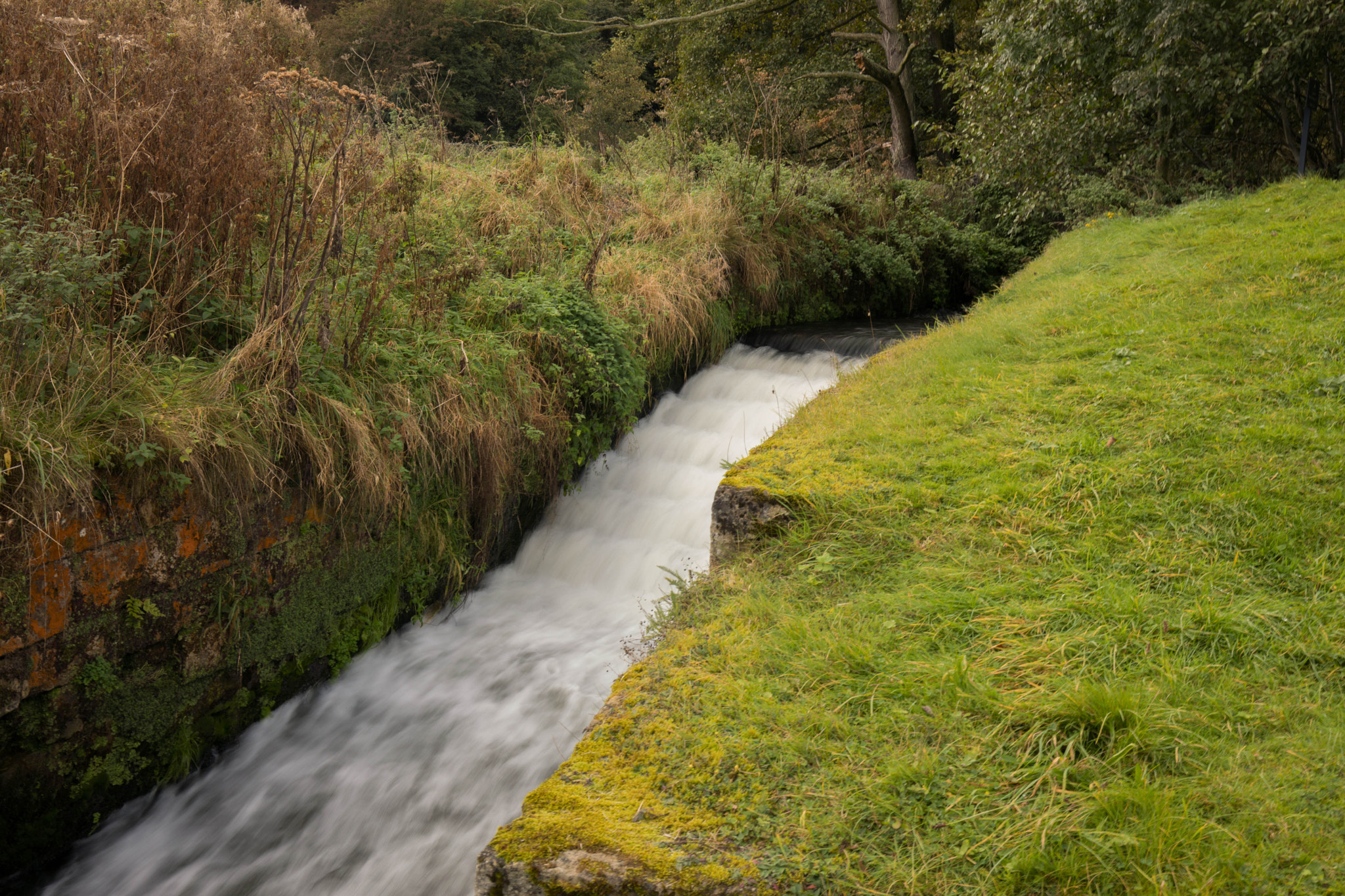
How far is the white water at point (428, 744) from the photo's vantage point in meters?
3.80

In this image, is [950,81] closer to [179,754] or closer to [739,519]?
[739,519]

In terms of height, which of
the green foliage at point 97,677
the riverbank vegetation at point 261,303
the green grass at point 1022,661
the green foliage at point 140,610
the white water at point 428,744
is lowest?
the white water at point 428,744

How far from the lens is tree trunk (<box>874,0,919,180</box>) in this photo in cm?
1692

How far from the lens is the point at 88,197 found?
4.23 meters

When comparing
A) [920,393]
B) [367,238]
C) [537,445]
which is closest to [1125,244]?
[920,393]

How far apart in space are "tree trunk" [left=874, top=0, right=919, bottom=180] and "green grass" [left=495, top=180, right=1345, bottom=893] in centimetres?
1337

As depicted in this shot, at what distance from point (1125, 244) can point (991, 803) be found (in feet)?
28.5

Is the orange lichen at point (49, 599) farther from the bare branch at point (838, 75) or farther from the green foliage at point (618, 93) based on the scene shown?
the green foliage at point (618, 93)

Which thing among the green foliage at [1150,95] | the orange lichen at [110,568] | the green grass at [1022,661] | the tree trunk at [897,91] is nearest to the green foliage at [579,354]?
the green grass at [1022,661]

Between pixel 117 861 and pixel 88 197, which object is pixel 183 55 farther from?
pixel 117 861

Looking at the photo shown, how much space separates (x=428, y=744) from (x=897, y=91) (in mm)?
16747

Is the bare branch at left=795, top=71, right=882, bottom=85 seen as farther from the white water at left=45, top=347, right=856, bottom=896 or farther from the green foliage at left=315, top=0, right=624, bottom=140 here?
the white water at left=45, top=347, right=856, bottom=896

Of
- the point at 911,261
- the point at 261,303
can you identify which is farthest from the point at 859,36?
the point at 261,303

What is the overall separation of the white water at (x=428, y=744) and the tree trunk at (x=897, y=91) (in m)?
13.2
